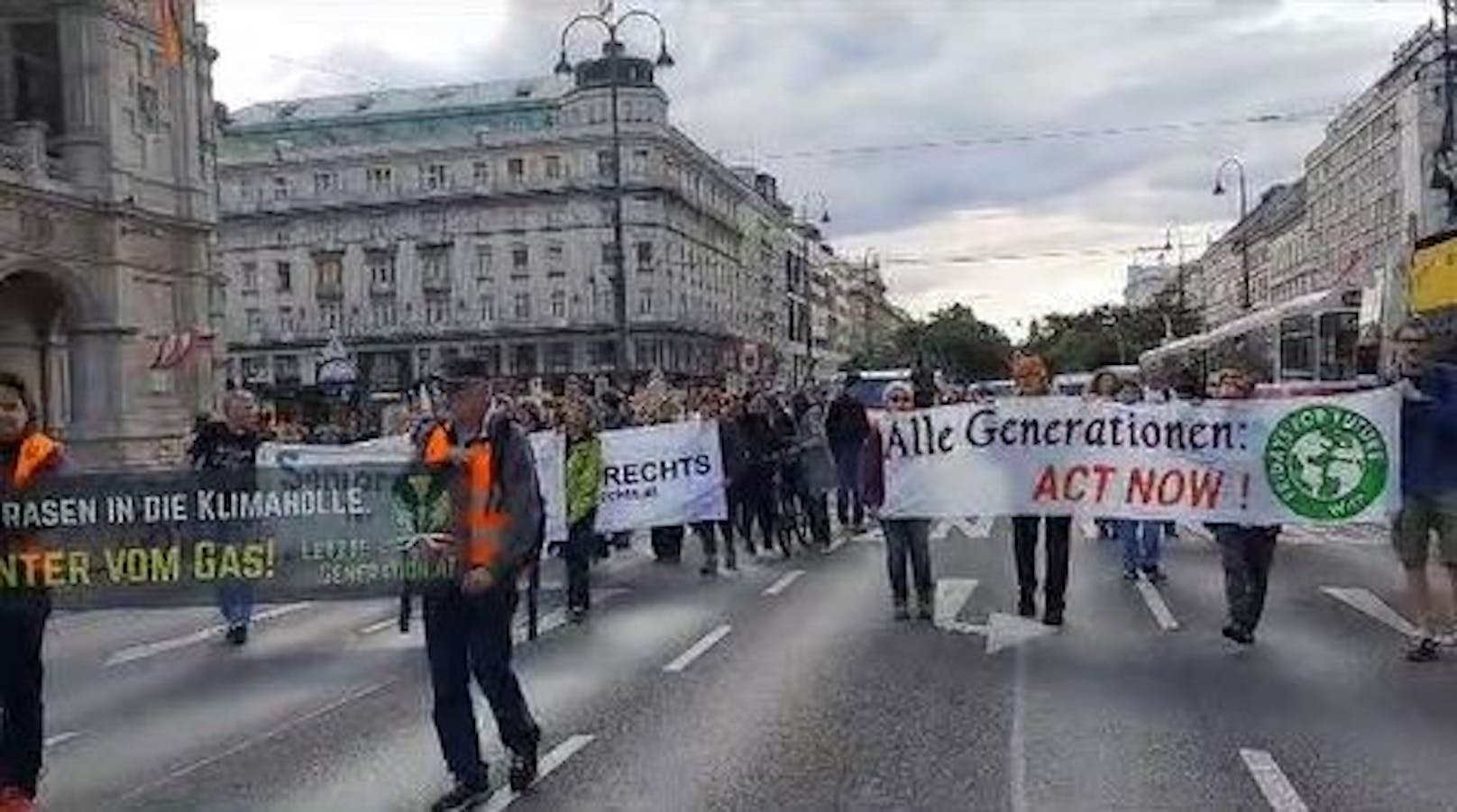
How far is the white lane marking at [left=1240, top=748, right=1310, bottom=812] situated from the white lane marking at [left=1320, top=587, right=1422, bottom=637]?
134 inches

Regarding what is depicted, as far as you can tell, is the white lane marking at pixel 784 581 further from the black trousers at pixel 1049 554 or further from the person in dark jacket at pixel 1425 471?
the person in dark jacket at pixel 1425 471

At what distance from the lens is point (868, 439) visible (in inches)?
569

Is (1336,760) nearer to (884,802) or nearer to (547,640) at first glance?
(884,802)

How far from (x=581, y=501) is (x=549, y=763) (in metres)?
7.23

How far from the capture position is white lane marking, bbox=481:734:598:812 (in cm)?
777

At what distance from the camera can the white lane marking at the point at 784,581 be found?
16359mm

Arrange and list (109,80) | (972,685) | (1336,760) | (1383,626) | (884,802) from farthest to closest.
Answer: (109,80) < (1383,626) < (972,685) < (1336,760) < (884,802)

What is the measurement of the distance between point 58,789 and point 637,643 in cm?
511

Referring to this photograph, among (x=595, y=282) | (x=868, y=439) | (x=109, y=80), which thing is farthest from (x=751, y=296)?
(x=868, y=439)

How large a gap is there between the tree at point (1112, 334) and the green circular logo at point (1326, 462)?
12086cm

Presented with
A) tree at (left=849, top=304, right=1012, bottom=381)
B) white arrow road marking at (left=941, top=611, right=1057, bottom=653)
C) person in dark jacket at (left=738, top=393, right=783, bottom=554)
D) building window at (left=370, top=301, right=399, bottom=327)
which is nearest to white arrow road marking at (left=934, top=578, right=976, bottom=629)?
white arrow road marking at (left=941, top=611, right=1057, bottom=653)

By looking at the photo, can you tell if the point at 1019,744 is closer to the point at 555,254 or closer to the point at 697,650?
the point at 697,650

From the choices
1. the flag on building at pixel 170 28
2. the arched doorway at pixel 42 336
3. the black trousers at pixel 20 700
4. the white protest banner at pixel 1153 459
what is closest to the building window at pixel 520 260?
the flag on building at pixel 170 28

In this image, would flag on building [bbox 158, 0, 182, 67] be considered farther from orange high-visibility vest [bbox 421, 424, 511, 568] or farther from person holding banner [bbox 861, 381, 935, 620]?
orange high-visibility vest [bbox 421, 424, 511, 568]
